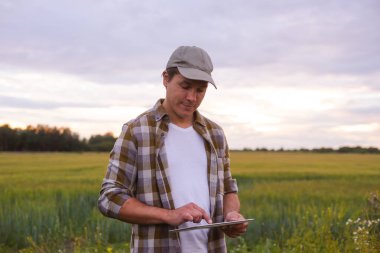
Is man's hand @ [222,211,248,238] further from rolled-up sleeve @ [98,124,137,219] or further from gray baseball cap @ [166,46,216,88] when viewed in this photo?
gray baseball cap @ [166,46,216,88]

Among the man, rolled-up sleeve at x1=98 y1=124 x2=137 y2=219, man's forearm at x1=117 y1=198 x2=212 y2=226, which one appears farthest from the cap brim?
man's forearm at x1=117 y1=198 x2=212 y2=226

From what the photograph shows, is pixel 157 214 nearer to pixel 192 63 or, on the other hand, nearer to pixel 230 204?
pixel 230 204

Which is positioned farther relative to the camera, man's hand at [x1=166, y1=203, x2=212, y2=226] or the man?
the man

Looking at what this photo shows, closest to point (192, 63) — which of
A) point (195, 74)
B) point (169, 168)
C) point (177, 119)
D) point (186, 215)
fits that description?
point (195, 74)

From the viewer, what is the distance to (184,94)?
7.25 feet

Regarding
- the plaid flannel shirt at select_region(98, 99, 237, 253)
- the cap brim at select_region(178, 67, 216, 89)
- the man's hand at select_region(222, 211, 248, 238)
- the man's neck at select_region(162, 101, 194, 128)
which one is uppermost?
the cap brim at select_region(178, 67, 216, 89)

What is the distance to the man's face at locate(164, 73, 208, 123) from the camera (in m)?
2.21

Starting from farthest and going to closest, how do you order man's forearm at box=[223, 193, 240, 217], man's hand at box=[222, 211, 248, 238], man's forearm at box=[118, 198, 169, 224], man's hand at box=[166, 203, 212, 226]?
1. man's forearm at box=[223, 193, 240, 217]
2. man's hand at box=[222, 211, 248, 238]
3. man's forearm at box=[118, 198, 169, 224]
4. man's hand at box=[166, 203, 212, 226]

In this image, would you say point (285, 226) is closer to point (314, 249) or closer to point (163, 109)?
point (314, 249)

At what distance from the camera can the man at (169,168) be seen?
2.21 m

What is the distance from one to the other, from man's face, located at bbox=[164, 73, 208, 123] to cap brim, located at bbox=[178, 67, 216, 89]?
0.03m

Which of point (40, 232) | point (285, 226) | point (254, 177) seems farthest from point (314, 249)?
point (254, 177)

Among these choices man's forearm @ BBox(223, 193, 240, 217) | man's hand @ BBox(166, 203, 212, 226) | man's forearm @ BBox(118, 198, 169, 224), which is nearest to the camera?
man's hand @ BBox(166, 203, 212, 226)

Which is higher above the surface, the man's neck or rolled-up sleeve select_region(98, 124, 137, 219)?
the man's neck
